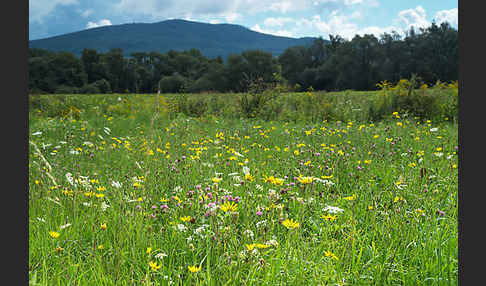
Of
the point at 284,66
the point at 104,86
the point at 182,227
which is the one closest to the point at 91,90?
the point at 104,86

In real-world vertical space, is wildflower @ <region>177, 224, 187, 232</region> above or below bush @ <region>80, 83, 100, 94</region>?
below

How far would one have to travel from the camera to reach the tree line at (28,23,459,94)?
101ft

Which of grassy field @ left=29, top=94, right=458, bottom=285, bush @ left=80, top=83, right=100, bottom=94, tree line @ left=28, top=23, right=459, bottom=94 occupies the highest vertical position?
tree line @ left=28, top=23, right=459, bottom=94

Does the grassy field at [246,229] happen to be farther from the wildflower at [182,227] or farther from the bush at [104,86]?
the bush at [104,86]

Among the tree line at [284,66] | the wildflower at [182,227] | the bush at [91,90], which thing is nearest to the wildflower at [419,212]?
the wildflower at [182,227]

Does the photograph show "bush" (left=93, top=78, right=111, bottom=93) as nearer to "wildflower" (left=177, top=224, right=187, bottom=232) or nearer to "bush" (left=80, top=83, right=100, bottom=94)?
"bush" (left=80, top=83, right=100, bottom=94)

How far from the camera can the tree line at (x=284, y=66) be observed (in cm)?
3074

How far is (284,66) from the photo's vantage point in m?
61.2

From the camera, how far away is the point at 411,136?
5.72 meters

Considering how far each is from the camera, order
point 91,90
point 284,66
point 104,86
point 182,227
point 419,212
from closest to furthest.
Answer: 1. point 182,227
2. point 419,212
3. point 104,86
4. point 91,90
5. point 284,66

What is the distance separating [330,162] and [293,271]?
Result: 2589mm

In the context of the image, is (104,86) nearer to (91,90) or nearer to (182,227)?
(91,90)

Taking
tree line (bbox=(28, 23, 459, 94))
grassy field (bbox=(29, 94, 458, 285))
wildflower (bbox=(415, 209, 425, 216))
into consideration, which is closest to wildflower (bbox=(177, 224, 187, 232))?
grassy field (bbox=(29, 94, 458, 285))

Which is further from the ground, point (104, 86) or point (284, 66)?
point (284, 66)
